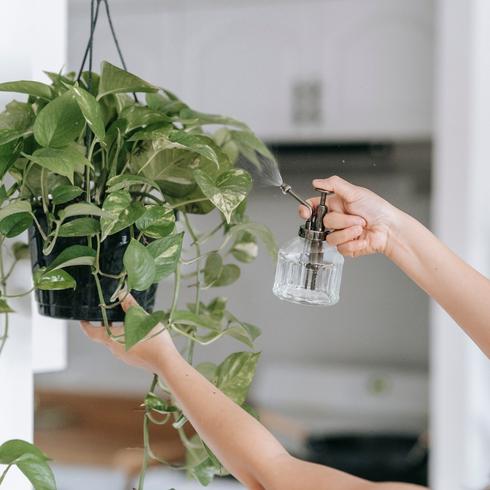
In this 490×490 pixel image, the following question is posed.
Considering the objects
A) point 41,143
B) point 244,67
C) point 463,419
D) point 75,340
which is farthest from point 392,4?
point 41,143

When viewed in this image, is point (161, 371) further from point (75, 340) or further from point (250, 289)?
point (75, 340)

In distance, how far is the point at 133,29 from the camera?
3572 millimetres

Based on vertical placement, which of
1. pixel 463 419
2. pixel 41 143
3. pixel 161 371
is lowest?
pixel 463 419

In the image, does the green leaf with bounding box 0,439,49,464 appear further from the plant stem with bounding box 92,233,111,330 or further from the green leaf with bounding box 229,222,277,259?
the green leaf with bounding box 229,222,277,259

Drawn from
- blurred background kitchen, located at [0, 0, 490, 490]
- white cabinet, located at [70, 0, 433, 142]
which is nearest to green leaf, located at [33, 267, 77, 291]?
blurred background kitchen, located at [0, 0, 490, 490]

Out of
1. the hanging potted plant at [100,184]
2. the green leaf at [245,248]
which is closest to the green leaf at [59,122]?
the hanging potted plant at [100,184]

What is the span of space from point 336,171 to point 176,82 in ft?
2.69

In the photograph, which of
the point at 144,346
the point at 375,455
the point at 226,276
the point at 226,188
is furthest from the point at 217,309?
the point at 375,455

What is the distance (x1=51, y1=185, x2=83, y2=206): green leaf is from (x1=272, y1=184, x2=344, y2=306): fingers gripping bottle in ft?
0.69

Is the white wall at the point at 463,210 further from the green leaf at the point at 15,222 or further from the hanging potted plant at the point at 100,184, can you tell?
the green leaf at the point at 15,222

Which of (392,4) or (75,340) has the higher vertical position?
(392,4)

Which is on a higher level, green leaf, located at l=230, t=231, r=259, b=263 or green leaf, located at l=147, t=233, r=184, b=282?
green leaf, located at l=147, t=233, r=184, b=282

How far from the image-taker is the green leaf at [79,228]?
679 mm

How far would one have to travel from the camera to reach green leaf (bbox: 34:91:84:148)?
0.65m
